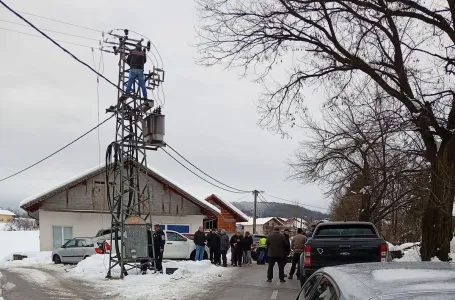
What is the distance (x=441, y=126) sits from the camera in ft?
42.3

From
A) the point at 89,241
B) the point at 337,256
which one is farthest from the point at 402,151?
the point at 89,241

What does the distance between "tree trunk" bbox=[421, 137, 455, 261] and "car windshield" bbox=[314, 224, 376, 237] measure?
6.09 feet

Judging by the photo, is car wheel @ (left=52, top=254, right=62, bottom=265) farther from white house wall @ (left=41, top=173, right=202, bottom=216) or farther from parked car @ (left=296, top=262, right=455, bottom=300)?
parked car @ (left=296, top=262, right=455, bottom=300)

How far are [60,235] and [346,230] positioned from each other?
869 inches

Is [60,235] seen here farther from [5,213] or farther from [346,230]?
[5,213]

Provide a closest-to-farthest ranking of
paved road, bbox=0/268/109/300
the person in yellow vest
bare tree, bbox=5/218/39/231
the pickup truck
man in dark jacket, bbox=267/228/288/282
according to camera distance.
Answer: the pickup truck → paved road, bbox=0/268/109/300 → man in dark jacket, bbox=267/228/288/282 → the person in yellow vest → bare tree, bbox=5/218/39/231

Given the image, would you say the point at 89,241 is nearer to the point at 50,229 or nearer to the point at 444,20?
the point at 50,229

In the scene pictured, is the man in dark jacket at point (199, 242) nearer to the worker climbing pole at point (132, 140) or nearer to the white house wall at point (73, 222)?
the worker climbing pole at point (132, 140)

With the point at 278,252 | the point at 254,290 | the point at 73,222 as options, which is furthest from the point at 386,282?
the point at 73,222

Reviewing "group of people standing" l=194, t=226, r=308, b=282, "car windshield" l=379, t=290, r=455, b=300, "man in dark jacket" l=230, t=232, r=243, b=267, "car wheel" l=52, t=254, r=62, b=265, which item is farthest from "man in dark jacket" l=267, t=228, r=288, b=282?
"car wheel" l=52, t=254, r=62, b=265

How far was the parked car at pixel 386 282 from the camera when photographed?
8.09 ft

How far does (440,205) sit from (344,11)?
552 cm

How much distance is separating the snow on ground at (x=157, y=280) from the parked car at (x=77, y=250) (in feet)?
12.9

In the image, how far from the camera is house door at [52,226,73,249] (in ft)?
96.2
